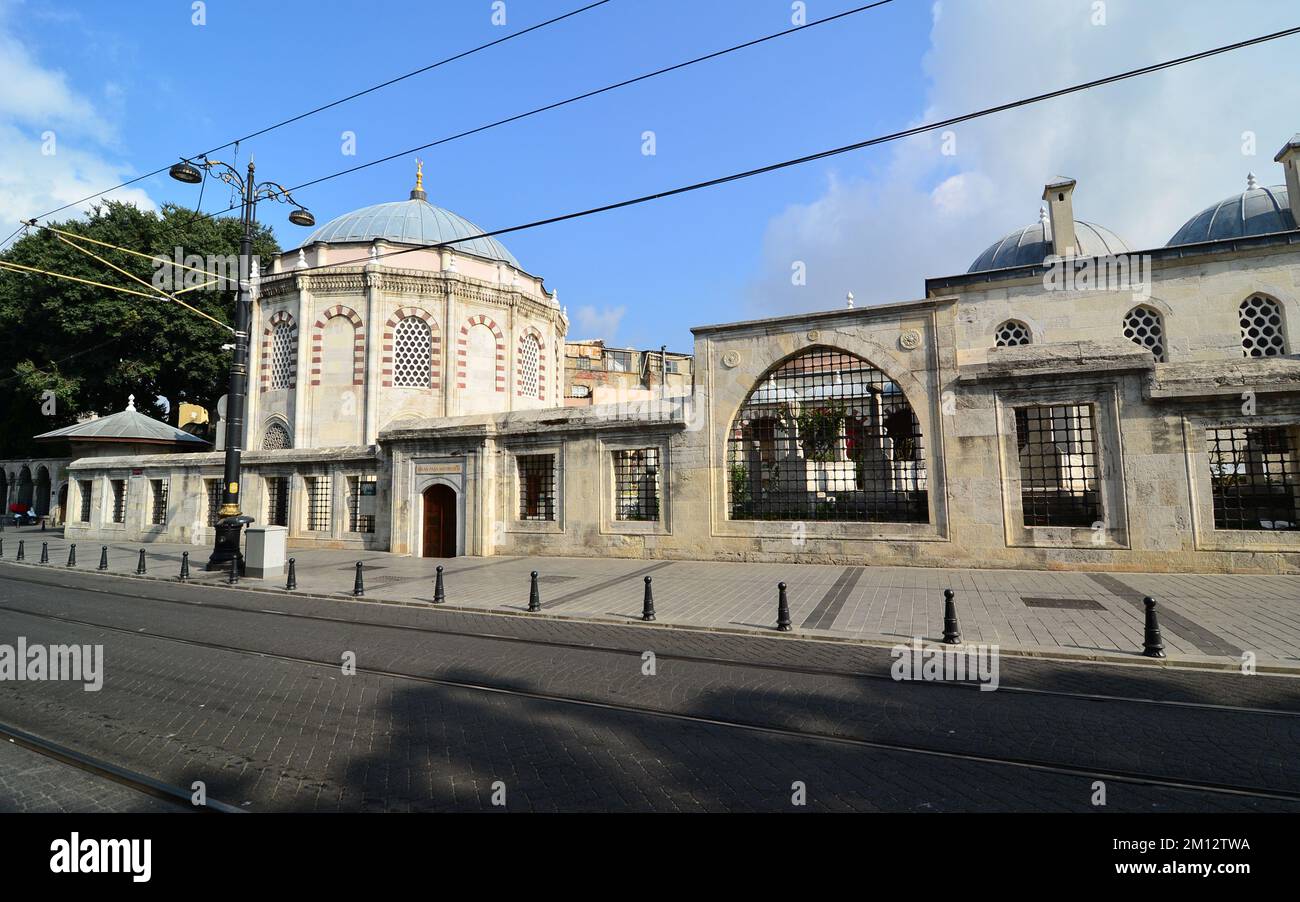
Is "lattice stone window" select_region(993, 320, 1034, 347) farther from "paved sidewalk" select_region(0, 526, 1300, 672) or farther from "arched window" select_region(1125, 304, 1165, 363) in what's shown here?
"paved sidewalk" select_region(0, 526, 1300, 672)

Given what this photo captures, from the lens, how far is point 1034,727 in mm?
4867

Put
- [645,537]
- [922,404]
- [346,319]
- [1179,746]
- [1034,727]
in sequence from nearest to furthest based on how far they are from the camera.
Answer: [1179,746] < [1034,727] < [922,404] < [645,537] < [346,319]

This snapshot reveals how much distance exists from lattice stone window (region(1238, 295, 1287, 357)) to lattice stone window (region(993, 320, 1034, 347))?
20.0 feet

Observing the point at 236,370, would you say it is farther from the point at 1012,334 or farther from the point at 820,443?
the point at 1012,334

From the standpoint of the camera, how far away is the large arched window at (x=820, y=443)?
14.8 m

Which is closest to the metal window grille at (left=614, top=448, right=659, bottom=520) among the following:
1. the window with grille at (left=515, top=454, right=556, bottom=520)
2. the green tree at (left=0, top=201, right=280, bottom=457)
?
the window with grille at (left=515, top=454, right=556, bottom=520)

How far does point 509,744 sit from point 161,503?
2871 centimetres

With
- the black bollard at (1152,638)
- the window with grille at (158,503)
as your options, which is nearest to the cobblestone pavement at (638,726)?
the black bollard at (1152,638)

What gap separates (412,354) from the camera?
2838cm

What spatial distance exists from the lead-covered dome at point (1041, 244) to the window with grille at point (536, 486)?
19685 mm

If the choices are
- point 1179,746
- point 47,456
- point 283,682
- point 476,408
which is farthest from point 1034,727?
point 47,456

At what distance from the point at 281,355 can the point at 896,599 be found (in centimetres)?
3042

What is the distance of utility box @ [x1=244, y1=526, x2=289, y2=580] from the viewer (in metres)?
14.6
